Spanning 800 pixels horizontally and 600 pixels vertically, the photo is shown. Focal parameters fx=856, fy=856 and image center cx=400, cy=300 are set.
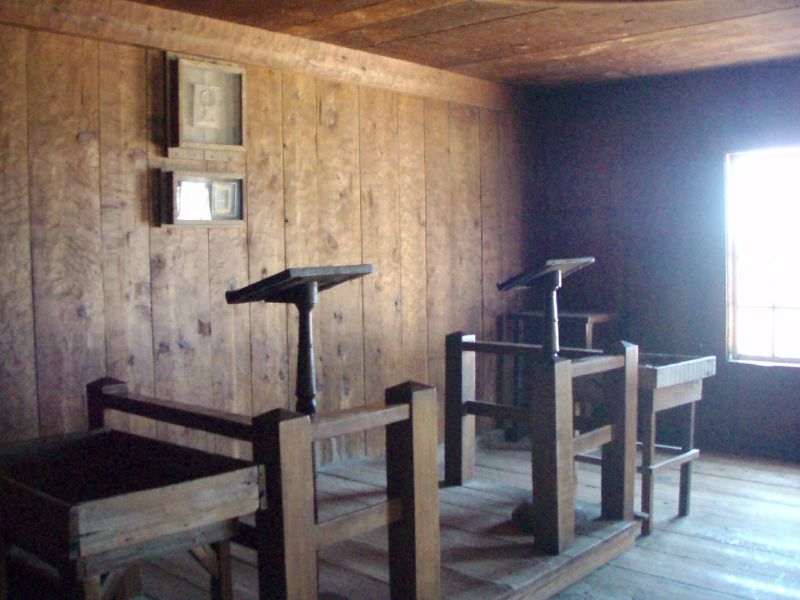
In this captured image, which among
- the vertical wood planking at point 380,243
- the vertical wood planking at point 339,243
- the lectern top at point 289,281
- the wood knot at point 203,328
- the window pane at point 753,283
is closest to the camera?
the lectern top at point 289,281

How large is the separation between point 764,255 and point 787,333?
44cm

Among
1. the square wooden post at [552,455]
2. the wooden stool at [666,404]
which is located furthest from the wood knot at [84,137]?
the wooden stool at [666,404]

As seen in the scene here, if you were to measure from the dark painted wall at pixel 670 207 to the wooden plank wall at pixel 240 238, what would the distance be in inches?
14.6

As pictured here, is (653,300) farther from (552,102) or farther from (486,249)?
(552,102)

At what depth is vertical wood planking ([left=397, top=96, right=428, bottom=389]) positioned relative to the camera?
445 centimetres

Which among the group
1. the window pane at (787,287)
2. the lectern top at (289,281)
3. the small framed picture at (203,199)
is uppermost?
the small framed picture at (203,199)

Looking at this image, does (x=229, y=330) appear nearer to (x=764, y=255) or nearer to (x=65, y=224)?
(x=65, y=224)

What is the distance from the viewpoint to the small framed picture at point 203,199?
11.2ft

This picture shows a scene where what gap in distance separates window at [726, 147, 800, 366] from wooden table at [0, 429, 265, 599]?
11.7 feet

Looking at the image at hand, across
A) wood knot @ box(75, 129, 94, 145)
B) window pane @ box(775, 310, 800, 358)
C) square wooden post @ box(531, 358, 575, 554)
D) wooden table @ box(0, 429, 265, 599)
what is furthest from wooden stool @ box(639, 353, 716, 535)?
wood knot @ box(75, 129, 94, 145)

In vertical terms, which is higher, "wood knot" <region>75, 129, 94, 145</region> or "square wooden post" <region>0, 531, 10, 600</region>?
"wood knot" <region>75, 129, 94, 145</region>

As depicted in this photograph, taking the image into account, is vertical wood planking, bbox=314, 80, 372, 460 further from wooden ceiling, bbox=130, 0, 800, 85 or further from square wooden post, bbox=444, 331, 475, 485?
square wooden post, bbox=444, 331, 475, 485

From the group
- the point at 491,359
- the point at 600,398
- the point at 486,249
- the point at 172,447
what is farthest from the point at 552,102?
the point at 172,447

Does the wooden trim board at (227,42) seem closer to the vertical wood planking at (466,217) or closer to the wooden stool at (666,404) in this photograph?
the vertical wood planking at (466,217)
